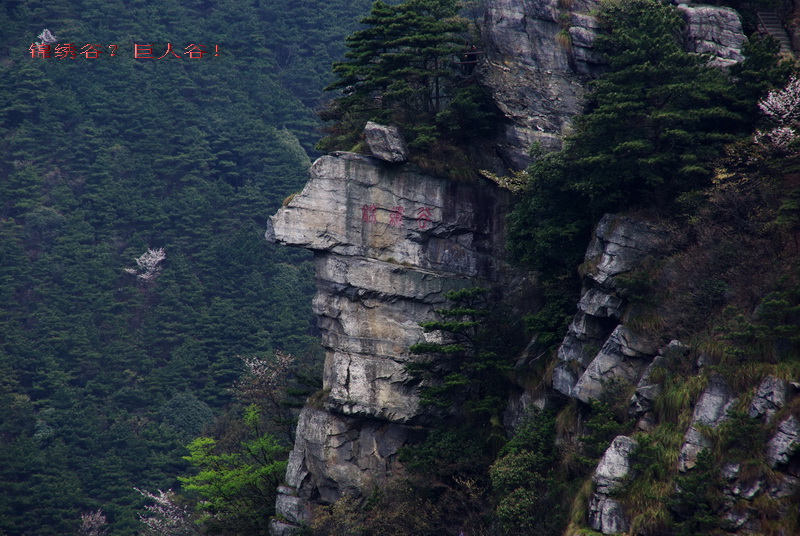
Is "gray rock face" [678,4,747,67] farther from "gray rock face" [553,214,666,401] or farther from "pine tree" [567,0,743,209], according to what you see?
"gray rock face" [553,214,666,401]

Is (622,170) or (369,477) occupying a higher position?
(622,170)

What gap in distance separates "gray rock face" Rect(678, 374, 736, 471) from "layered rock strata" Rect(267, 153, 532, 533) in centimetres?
808

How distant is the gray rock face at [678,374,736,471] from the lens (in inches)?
593

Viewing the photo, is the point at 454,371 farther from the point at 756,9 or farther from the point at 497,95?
the point at 756,9

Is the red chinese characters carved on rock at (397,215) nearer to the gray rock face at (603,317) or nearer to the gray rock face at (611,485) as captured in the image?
the gray rock face at (603,317)

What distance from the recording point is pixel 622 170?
18984mm

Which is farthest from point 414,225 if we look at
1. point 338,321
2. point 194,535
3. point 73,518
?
point 73,518

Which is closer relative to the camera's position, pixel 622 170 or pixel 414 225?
pixel 622 170

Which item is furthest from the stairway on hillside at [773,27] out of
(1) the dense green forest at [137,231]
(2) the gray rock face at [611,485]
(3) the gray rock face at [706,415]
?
(1) the dense green forest at [137,231]

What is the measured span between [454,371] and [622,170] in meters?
6.84

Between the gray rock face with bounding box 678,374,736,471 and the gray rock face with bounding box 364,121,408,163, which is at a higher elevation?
the gray rock face with bounding box 364,121,408,163

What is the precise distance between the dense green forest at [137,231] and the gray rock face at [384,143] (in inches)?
777

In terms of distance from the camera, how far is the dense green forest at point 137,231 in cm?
4569

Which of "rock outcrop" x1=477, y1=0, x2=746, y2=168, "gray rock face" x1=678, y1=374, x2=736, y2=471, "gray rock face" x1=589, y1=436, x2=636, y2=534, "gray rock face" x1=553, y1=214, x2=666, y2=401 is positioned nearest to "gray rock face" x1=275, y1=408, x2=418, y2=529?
"gray rock face" x1=553, y1=214, x2=666, y2=401
